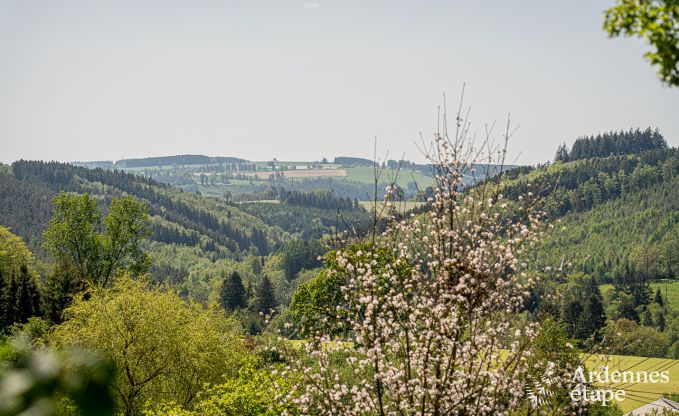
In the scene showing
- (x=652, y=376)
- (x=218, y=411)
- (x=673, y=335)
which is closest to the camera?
(x=218, y=411)

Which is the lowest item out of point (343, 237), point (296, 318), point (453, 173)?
point (296, 318)

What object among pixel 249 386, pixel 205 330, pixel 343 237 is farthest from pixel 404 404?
pixel 205 330

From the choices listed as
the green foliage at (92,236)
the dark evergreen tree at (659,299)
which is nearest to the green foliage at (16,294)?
the green foliage at (92,236)

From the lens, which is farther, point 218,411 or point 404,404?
point 218,411

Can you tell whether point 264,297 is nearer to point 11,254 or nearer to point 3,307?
point 11,254

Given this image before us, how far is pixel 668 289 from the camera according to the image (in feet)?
423

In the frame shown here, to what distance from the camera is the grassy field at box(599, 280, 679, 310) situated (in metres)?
120

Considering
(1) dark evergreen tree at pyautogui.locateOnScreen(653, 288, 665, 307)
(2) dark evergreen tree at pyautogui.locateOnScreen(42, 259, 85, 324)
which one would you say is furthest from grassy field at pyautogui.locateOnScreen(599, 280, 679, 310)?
(2) dark evergreen tree at pyautogui.locateOnScreen(42, 259, 85, 324)

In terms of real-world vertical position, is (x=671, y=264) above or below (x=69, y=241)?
below

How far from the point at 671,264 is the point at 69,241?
143699mm

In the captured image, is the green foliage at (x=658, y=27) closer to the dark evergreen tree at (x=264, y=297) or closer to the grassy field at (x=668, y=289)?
the dark evergreen tree at (x=264, y=297)

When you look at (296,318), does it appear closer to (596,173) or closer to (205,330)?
(205,330)

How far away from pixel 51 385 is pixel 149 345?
2464 cm

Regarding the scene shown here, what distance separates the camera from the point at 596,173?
18988 centimetres
